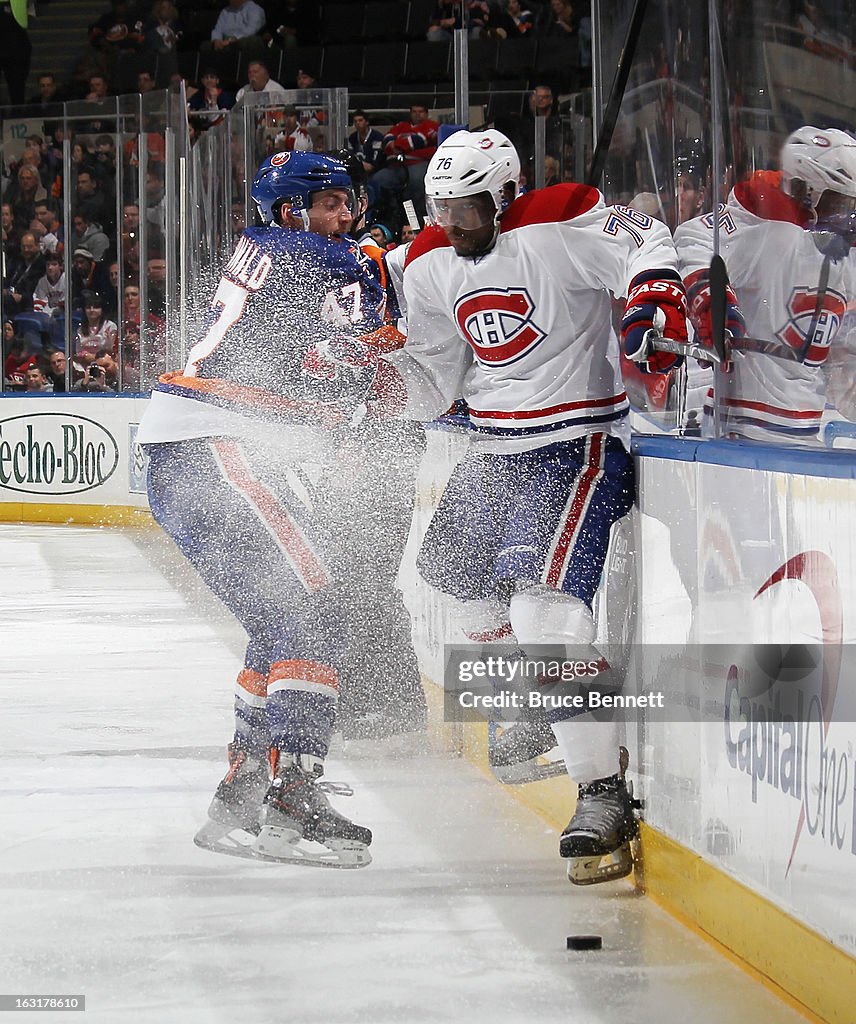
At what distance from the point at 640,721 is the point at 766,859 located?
0.64 metres

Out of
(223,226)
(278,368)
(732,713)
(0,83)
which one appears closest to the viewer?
(732,713)

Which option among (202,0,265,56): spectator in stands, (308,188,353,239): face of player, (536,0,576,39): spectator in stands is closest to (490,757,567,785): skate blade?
(308,188,353,239): face of player

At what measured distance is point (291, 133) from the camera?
307 inches

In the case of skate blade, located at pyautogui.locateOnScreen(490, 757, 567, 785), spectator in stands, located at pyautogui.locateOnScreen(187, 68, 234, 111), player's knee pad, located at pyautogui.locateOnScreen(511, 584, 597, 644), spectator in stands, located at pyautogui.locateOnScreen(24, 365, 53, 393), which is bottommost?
skate blade, located at pyautogui.locateOnScreen(490, 757, 567, 785)

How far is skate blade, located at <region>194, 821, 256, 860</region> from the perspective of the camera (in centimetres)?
331

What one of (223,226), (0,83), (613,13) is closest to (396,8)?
(0,83)

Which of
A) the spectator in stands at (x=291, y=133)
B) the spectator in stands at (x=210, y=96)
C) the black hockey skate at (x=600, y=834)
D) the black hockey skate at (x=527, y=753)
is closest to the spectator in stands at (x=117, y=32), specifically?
the spectator in stands at (x=210, y=96)

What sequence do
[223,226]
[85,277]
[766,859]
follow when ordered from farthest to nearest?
1. [85,277]
2. [223,226]
3. [766,859]

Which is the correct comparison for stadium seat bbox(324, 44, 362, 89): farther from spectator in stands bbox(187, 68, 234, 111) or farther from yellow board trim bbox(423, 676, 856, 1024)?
yellow board trim bbox(423, 676, 856, 1024)

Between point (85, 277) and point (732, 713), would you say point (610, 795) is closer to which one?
point (732, 713)

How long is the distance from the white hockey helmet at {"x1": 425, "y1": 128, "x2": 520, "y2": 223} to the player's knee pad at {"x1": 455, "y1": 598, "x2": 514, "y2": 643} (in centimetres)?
78

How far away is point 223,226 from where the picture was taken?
29.3 ft

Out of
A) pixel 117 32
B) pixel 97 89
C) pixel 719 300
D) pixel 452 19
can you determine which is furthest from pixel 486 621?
pixel 117 32

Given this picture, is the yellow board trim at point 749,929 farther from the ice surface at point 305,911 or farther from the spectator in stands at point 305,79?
the spectator in stands at point 305,79
